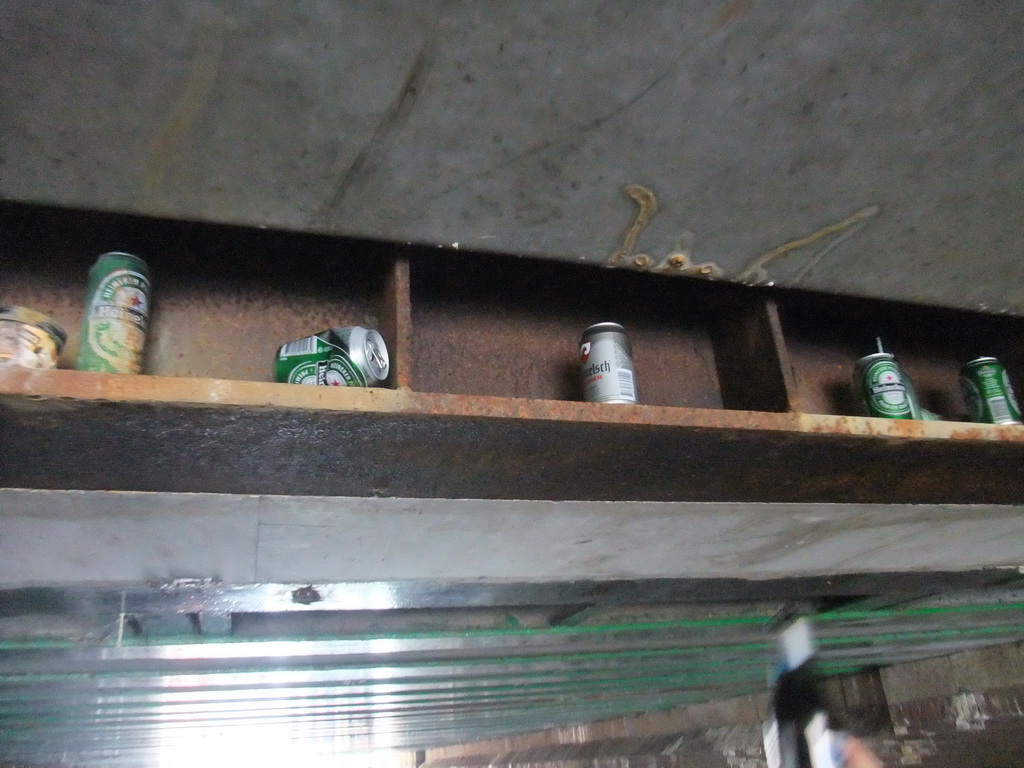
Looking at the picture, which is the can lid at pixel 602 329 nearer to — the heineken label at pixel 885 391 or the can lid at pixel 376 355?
the can lid at pixel 376 355

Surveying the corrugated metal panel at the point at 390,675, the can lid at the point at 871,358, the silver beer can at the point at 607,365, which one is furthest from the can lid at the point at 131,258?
the can lid at the point at 871,358

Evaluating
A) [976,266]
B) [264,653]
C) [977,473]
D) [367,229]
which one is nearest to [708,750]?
[264,653]

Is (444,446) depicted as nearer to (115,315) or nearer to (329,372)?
(329,372)

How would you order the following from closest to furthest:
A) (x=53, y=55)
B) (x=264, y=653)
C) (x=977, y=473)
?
(x=53, y=55) → (x=977, y=473) → (x=264, y=653)

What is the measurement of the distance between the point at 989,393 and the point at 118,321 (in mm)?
1363

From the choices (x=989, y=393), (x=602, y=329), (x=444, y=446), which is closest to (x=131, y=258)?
(x=444, y=446)

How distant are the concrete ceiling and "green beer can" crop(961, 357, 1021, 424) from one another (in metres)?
0.34

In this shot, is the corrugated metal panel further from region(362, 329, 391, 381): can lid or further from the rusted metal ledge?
region(362, 329, 391, 381): can lid

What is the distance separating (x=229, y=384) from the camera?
82cm

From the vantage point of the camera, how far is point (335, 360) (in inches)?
36.5

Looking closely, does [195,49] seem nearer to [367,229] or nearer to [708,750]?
[367,229]

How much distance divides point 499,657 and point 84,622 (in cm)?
105

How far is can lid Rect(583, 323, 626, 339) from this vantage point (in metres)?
1.10

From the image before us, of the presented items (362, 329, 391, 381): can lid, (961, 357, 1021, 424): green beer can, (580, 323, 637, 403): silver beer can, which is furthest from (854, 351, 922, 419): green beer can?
(362, 329, 391, 381): can lid
